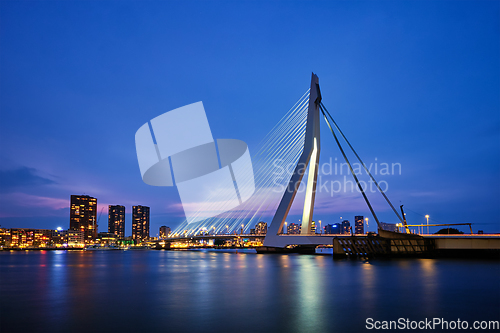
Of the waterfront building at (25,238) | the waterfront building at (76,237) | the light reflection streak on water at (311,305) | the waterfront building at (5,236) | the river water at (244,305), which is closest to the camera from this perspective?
the light reflection streak on water at (311,305)

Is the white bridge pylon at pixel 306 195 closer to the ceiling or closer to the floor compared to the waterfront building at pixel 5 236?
closer to the ceiling

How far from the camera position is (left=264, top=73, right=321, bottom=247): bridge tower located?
147ft

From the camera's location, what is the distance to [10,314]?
13.1m

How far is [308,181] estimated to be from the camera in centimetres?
4612

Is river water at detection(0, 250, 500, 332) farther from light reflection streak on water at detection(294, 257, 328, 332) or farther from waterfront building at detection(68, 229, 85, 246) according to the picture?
waterfront building at detection(68, 229, 85, 246)

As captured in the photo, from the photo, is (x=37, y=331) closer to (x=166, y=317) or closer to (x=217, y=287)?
(x=166, y=317)

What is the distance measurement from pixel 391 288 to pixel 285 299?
6.01m

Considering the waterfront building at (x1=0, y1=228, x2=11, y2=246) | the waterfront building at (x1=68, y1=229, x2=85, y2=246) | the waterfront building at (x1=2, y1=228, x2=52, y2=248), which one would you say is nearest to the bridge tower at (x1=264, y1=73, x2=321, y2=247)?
the waterfront building at (x1=68, y1=229, x2=85, y2=246)

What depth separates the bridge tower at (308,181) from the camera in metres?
44.8

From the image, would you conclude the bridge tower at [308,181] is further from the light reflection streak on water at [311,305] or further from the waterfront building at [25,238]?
the waterfront building at [25,238]

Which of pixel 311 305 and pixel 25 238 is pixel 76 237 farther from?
pixel 311 305

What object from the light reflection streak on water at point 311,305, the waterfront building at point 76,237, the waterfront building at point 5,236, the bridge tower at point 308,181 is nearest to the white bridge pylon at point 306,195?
the bridge tower at point 308,181

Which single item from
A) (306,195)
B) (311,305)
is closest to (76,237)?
(306,195)

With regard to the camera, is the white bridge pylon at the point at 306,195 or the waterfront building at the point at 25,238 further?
the waterfront building at the point at 25,238
